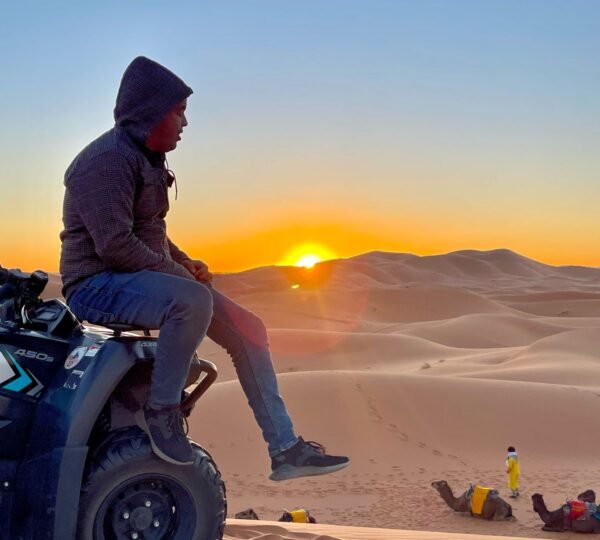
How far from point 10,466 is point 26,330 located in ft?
2.08

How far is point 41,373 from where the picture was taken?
13.6ft

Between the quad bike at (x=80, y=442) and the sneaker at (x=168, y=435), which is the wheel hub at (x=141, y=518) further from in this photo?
the sneaker at (x=168, y=435)

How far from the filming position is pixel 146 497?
13.7ft

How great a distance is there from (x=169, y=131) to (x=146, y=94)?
0.67 ft

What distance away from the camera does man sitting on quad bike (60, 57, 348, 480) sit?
3.95 m

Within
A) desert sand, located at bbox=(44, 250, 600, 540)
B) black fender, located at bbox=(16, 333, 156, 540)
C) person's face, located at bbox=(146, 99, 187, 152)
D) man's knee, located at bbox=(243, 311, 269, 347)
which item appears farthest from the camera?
desert sand, located at bbox=(44, 250, 600, 540)

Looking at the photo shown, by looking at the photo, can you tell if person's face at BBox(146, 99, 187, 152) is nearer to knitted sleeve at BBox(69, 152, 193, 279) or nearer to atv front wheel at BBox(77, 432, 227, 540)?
knitted sleeve at BBox(69, 152, 193, 279)

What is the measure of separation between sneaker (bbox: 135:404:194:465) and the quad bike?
0.62 ft

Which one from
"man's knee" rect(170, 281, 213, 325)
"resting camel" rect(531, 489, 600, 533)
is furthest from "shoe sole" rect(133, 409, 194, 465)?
"resting camel" rect(531, 489, 600, 533)

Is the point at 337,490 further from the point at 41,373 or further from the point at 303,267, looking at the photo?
the point at 303,267

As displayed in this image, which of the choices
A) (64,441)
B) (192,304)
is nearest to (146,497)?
(64,441)

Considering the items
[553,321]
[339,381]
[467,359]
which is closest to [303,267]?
[553,321]

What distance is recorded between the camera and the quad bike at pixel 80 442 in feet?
12.9

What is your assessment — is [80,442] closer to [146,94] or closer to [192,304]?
[192,304]
